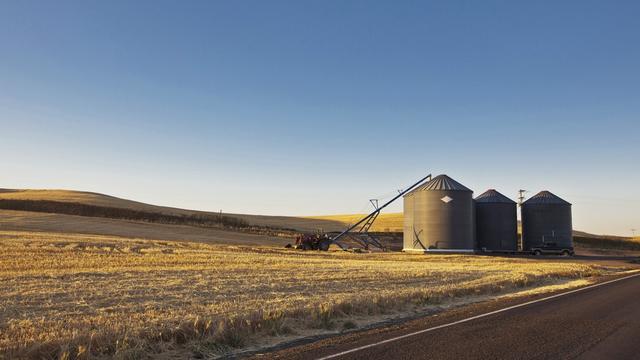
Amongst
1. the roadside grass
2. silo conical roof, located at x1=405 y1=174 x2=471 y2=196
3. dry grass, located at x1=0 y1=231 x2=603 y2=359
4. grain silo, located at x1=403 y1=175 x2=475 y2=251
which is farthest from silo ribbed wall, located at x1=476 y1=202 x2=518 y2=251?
the roadside grass

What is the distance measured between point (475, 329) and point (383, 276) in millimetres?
14457

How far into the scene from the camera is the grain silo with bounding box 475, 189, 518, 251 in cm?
6569

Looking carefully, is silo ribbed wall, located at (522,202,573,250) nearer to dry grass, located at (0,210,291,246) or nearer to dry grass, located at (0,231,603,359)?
dry grass, located at (0,210,291,246)

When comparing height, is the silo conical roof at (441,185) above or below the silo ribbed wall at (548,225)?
above

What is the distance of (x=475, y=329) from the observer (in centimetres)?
1206

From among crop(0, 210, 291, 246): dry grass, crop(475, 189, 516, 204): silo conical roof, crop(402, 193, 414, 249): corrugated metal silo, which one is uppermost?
crop(475, 189, 516, 204): silo conical roof

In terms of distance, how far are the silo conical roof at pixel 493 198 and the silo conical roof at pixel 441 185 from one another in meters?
6.83

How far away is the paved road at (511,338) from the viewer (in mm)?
9477

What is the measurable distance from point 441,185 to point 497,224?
964cm

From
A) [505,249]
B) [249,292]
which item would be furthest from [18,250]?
[505,249]

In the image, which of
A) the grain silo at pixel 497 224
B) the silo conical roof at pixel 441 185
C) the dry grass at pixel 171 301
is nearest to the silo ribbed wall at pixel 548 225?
the grain silo at pixel 497 224

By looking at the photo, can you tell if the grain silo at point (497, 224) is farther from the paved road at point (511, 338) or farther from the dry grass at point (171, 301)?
the paved road at point (511, 338)

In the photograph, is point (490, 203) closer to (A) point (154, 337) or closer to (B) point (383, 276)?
(B) point (383, 276)

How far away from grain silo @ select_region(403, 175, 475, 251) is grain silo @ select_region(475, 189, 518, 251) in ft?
16.9
